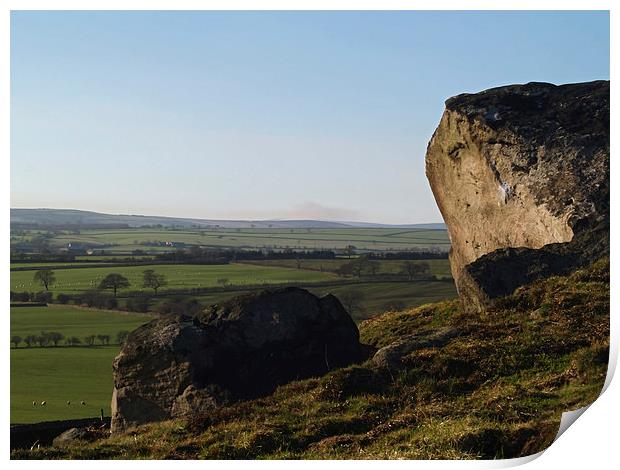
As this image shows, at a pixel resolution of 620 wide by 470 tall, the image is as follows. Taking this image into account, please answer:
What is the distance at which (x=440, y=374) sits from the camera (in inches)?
736

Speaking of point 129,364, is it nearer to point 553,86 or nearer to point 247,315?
point 247,315

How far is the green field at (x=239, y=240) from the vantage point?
117688 millimetres

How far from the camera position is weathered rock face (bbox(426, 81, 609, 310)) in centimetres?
2434

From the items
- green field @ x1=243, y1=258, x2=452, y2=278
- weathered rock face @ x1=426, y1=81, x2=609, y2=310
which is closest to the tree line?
weathered rock face @ x1=426, y1=81, x2=609, y2=310

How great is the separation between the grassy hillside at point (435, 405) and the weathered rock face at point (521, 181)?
259 cm

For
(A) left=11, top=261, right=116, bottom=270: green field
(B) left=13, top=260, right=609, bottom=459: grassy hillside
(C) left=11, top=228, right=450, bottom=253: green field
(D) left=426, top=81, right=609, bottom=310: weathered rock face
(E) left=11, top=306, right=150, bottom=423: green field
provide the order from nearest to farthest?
1. (B) left=13, top=260, right=609, bottom=459: grassy hillside
2. (D) left=426, top=81, right=609, bottom=310: weathered rock face
3. (E) left=11, top=306, right=150, bottom=423: green field
4. (A) left=11, top=261, right=116, bottom=270: green field
5. (C) left=11, top=228, right=450, bottom=253: green field

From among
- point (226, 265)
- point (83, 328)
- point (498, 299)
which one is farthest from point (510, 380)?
point (226, 265)

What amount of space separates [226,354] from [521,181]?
1213 centimetres

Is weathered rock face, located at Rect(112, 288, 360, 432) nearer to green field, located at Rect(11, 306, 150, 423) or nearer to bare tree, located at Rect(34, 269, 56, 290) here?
green field, located at Rect(11, 306, 150, 423)

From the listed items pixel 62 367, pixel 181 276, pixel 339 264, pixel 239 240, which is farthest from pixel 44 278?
pixel 239 240

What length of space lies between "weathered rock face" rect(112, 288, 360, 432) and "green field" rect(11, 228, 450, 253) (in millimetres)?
78477

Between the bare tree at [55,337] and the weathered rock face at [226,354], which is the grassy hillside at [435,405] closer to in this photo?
the weathered rock face at [226,354]

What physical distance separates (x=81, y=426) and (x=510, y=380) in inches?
459

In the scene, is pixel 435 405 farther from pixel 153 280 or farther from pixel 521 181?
pixel 153 280
